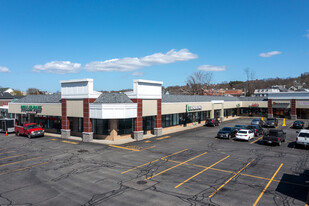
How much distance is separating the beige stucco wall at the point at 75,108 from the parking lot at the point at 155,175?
22.4ft

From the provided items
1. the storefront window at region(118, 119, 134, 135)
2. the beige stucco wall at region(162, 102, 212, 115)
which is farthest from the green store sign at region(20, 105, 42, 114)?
the beige stucco wall at region(162, 102, 212, 115)

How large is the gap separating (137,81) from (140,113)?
15.7ft

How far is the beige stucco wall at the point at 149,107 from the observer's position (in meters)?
34.4

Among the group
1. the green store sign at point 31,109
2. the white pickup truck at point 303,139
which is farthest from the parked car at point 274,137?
the green store sign at point 31,109

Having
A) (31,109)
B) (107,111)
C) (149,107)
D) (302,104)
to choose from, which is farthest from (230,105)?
(31,109)

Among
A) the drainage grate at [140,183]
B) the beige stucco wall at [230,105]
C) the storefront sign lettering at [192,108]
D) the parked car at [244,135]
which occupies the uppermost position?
the beige stucco wall at [230,105]

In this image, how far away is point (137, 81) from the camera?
33.1 meters

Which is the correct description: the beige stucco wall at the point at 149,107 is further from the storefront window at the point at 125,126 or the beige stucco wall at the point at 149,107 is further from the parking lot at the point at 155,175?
the parking lot at the point at 155,175

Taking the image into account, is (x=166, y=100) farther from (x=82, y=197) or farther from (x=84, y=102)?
(x=82, y=197)

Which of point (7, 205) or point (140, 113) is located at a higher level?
point (140, 113)

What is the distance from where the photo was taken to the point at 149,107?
115ft

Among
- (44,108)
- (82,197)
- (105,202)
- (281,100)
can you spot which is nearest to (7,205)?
(82,197)

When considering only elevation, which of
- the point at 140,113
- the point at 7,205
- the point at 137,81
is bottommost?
the point at 7,205

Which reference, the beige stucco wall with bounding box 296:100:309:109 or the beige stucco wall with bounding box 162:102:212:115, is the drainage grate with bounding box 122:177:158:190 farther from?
the beige stucco wall with bounding box 296:100:309:109
